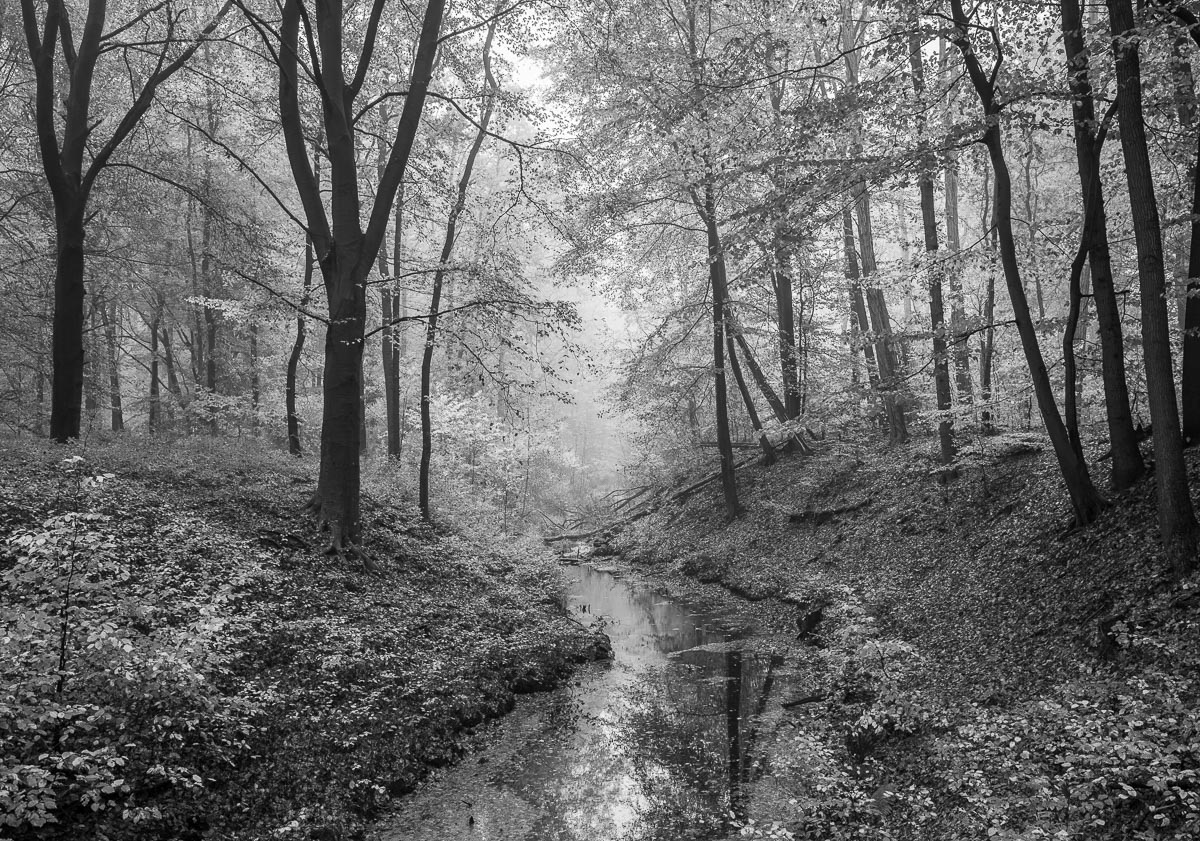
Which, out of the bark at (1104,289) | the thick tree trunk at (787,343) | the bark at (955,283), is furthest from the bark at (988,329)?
the thick tree trunk at (787,343)

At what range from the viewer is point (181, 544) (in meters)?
8.27

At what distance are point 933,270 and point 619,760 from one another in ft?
29.0

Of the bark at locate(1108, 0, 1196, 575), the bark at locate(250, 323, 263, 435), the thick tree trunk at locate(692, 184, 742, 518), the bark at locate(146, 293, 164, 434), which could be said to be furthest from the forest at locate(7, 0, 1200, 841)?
the bark at locate(146, 293, 164, 434)

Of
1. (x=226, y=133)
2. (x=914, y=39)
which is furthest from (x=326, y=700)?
(x=226, y=133)

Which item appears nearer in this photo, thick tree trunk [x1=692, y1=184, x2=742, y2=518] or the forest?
the forest

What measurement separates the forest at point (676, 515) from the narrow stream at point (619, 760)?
0.05 m

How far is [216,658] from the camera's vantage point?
5090mm

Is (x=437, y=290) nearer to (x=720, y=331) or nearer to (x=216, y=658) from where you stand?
(x=720, y=331)

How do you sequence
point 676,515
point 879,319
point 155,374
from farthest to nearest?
point 155,374, point 676,515, point 879,319

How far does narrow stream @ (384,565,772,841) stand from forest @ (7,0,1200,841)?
51 mm

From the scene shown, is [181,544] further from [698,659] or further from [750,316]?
[750,316]

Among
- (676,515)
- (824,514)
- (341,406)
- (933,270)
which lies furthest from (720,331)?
(341,406)

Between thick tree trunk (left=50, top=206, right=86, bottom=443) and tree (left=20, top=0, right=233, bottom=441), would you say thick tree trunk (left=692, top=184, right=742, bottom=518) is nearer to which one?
tree (left=20, top=0, right=233, bottom=441)

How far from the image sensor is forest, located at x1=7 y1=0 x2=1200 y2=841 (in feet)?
17.0
